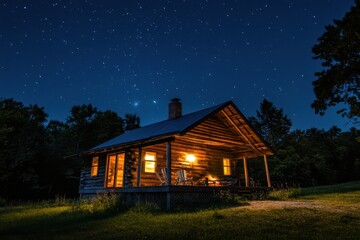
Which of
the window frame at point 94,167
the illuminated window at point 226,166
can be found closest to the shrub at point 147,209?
the window frame at point 94,167

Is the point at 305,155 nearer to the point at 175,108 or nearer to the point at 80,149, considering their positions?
the point at 175,108

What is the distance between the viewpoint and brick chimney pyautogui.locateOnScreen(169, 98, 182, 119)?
64.7 feet

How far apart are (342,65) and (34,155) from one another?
92.0 feet

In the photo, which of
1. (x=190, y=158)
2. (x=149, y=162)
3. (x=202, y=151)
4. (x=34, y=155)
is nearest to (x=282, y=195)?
(x=202, y=151)

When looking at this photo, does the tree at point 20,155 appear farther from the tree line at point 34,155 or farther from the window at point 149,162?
the window at point 149,162

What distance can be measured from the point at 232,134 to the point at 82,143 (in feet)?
96.0

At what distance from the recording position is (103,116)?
140ft

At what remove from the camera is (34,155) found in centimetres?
2766

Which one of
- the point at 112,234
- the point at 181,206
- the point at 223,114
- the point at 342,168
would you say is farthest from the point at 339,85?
the point at 342,168

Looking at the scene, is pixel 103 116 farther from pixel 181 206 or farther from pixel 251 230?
pixel 251 230

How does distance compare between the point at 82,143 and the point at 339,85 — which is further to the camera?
the point at 82,143

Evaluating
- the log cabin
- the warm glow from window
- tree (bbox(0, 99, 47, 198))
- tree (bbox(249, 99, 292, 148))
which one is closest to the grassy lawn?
the log cabin

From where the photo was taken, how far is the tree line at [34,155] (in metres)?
26.7

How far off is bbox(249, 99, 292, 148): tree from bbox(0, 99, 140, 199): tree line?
2718 centimetres
